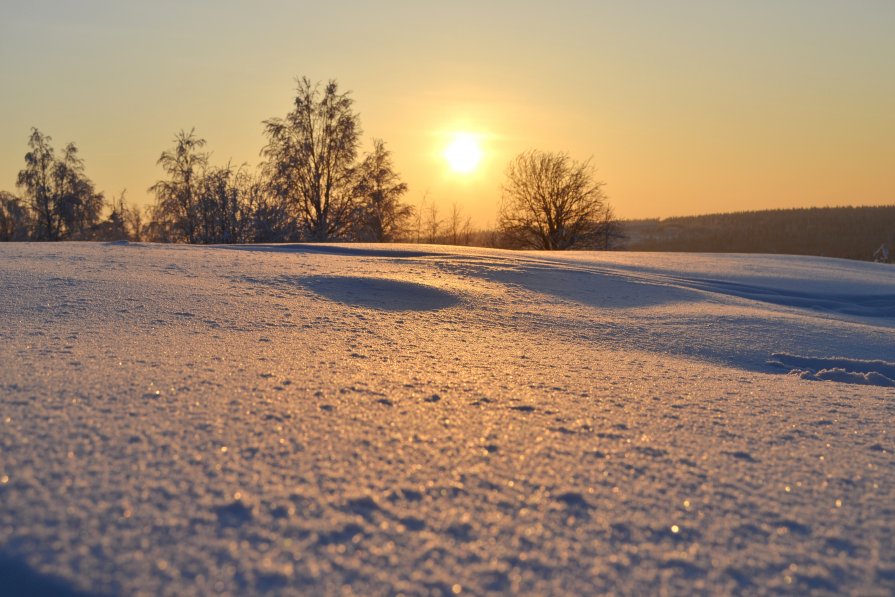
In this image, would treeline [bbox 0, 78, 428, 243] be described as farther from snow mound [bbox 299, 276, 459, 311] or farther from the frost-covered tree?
snow mound [bbox 299, 276, 459, 311]

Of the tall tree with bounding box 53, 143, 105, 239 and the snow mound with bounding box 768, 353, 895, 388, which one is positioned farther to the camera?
the tall tree with bounding box 53, 143, 105, 239


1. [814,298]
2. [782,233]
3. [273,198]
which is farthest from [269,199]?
[782,233]

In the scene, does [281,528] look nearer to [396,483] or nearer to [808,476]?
[396,483]

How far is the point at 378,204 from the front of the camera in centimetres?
1784

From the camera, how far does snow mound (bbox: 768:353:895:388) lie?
93.8 inches

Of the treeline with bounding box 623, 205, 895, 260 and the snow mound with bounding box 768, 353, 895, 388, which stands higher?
the treeline with bounding box 623, 205, 895, 260

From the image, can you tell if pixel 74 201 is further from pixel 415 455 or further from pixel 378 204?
pixel 415 455

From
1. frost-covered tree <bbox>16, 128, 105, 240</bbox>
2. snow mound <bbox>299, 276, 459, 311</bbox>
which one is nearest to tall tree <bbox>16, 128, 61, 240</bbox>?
frost-covered tree <bbox>16, 128, 105, 240</bbox>

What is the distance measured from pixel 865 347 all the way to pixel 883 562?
91.0 inches

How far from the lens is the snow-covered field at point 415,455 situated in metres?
0.92

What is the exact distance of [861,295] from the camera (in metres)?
5.08

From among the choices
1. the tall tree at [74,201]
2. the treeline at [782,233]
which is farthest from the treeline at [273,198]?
the treeline at [782,233]

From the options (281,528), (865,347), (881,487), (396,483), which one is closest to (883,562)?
(881,487)

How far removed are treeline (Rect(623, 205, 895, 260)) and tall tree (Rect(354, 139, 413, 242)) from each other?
39.9ft
